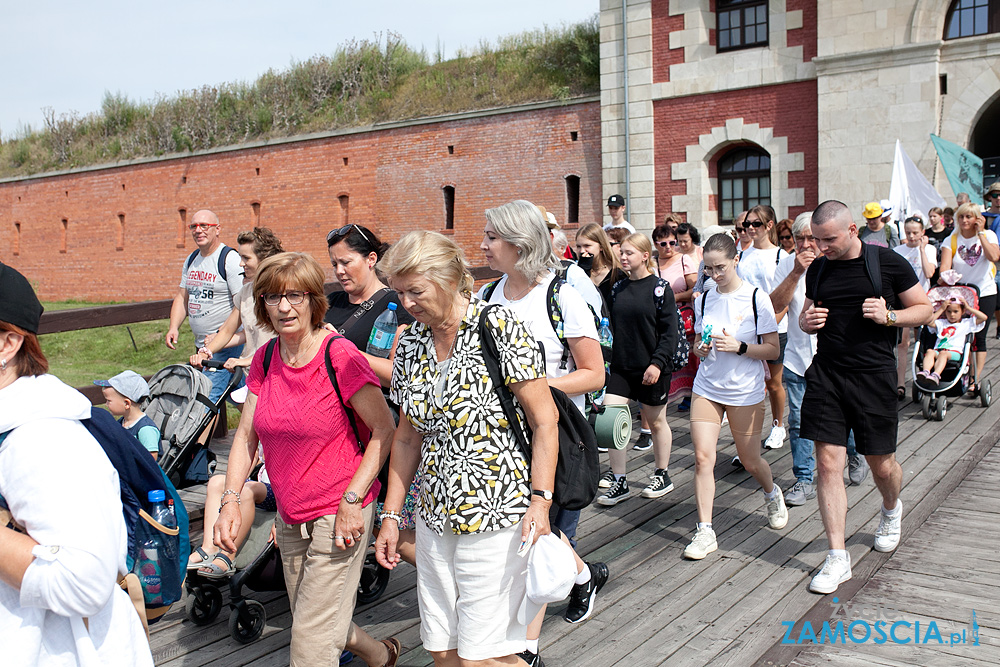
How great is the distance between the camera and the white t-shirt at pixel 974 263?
8359 millimetres

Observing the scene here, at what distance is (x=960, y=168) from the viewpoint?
45.8 feet

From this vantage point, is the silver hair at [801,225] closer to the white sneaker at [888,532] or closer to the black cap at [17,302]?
the white sneaker at [888,532]

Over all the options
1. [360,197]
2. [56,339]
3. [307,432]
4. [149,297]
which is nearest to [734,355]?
[307,432]

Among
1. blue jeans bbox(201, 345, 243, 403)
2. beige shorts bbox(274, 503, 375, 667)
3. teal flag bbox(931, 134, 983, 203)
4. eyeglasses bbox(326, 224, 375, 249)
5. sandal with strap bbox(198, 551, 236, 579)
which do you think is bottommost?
sandal with strap bbox(198, 551, 236, 579)

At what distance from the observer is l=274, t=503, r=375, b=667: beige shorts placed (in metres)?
2.96

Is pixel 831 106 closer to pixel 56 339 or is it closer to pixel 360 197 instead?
pixel 360 197

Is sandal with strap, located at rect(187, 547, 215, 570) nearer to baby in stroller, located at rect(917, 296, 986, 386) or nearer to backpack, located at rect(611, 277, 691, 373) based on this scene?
backpack, located at rect(611, 277, 691, 373)

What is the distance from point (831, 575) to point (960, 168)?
39.6 feet

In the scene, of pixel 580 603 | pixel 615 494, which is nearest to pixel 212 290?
pixel 615 494

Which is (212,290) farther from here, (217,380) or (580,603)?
(580,603)

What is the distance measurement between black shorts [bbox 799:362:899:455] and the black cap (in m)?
3.60

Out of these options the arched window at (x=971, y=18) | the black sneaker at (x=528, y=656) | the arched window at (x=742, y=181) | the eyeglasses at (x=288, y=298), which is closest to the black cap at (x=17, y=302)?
the eyeglasses at (x=288, y=298)

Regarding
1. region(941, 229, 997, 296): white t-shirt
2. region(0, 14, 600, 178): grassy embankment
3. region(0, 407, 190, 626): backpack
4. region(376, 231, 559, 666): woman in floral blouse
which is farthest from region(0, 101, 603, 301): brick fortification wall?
region(0, 407, 190, 626): backpack

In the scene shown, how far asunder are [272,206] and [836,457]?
2482cm
